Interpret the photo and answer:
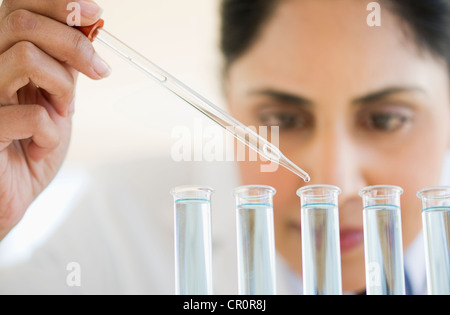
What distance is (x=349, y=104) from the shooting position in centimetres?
97

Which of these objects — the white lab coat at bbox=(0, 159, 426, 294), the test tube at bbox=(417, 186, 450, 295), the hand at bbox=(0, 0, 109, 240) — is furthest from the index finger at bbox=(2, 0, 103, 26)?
the white lab coat at bbox=(0, 159, 426, 294)

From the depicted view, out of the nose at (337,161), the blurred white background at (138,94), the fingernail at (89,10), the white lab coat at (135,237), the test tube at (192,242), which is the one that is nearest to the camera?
the test tube at (192,242)

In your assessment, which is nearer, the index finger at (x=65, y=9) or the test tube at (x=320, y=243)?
the test tube at (x=320, y=243)

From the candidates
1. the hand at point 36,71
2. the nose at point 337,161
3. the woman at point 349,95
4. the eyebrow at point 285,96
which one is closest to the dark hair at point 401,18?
the woman at point 349,95

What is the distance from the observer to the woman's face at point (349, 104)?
97 centimetres

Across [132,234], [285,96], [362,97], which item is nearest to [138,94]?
[132,234]

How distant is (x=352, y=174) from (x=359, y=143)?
0.06m

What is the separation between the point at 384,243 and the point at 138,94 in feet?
3.36

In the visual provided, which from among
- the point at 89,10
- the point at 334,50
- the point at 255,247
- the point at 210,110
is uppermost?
the point at 334,50

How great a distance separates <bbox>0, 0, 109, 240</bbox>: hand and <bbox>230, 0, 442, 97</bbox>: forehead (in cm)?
49

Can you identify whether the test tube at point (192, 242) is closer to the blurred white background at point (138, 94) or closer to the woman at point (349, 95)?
the woman at point (349, 95)

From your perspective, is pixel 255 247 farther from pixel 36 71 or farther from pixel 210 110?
pixel 36 71

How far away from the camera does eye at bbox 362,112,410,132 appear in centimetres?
95
